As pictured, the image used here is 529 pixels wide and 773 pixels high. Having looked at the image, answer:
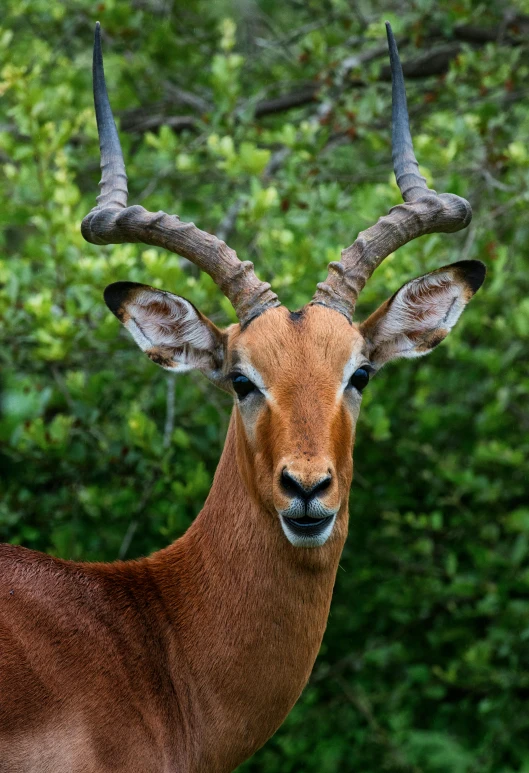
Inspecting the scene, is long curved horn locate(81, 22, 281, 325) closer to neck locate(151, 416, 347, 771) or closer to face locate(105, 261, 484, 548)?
face locate(105, 261, 484, 548)

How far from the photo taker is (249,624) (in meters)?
4.87

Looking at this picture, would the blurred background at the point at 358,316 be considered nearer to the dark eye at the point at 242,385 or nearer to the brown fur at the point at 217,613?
the dark eye at the point at 242,385

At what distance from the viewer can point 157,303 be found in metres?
5.39

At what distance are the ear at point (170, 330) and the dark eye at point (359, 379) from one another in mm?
800

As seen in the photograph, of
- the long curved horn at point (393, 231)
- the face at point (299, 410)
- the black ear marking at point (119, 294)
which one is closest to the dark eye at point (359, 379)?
the face at point (299, 410)

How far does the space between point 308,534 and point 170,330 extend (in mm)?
1573

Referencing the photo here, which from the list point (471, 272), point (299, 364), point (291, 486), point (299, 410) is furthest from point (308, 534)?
point (471, 272)

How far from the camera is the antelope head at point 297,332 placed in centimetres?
448

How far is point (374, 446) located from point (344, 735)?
2550 millimetres

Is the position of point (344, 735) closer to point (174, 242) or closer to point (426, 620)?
point (426, 620)

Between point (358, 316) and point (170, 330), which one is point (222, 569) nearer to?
point (170, 330)

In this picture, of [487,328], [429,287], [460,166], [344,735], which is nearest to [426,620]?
[344,735]

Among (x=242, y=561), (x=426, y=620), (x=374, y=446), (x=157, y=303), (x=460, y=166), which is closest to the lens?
(x=242, y=561)

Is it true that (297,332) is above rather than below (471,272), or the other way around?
below
